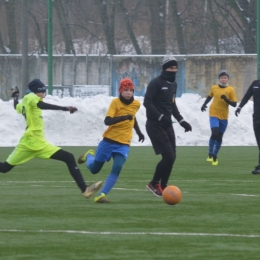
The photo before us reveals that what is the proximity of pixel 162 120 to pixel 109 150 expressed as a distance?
0.98 metres

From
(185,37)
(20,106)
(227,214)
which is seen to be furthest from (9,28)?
(227,214)

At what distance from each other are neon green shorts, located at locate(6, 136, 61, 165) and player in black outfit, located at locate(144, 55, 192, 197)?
143 centimetres

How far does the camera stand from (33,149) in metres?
12.1

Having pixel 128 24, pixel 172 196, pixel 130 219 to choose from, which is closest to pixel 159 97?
pixel 172 196

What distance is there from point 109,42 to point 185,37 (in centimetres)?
264

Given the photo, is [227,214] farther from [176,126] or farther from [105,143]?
[176,126]

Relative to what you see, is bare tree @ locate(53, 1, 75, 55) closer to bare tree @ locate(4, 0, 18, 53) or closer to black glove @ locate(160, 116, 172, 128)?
bare tree @ locate(4, 0, 18, 53)

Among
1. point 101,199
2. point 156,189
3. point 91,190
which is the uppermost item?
point 91,190

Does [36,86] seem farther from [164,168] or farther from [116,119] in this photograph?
[164,168]

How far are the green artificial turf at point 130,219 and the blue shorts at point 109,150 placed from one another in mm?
614

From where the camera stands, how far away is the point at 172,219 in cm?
991

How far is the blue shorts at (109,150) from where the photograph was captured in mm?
11742

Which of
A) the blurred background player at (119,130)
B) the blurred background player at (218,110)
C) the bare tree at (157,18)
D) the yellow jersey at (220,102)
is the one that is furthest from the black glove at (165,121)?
the bare tree at (157,18)

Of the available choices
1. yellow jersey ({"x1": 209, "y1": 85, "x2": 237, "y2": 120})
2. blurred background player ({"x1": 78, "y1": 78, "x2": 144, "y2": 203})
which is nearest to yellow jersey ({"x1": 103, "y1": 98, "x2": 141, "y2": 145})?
blurred background player ({"x1": 78, "y1": 78, "x2": 144, "y2": 203})
